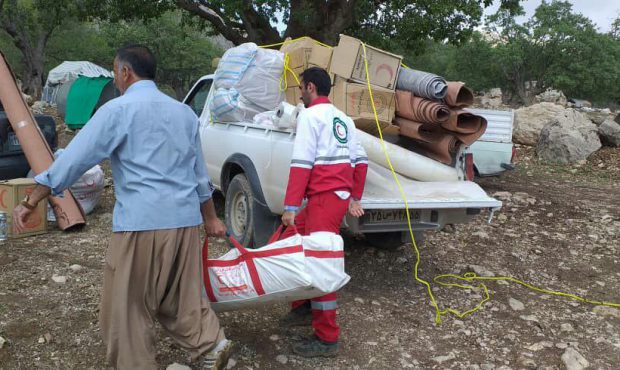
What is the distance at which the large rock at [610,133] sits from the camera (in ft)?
40.8

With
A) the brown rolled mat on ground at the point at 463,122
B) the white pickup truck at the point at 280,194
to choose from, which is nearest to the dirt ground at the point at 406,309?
the white pickup truck at the point at 280,194

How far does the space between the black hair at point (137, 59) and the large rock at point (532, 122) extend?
1186 cm

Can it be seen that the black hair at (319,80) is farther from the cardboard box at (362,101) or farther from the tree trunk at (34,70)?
the tree trunk at (34,70)

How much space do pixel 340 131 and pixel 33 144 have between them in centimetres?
390

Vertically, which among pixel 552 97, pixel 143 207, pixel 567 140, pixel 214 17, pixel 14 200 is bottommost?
pixel 14 200

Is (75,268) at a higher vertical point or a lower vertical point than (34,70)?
lower

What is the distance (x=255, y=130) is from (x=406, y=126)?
1355 millimetres

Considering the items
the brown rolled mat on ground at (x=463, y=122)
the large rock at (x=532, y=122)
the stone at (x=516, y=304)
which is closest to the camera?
the stone at (x=516, y=304)

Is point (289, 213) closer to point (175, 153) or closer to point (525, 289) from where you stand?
point (175, 153)

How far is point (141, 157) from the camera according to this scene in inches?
106

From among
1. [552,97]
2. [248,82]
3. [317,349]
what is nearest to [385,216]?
[317,349]

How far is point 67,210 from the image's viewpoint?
578 cm

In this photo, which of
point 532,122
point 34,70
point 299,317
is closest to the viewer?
point 299,317

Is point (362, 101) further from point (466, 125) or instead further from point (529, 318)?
point (529, 318)
